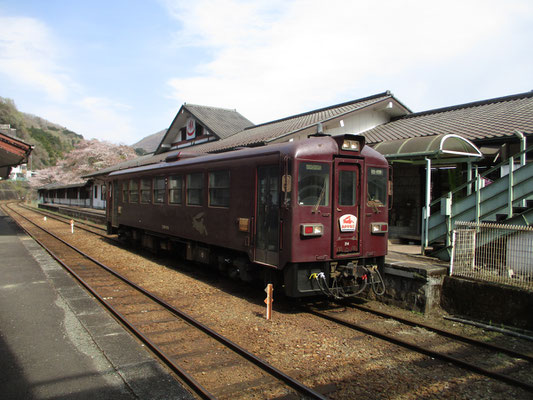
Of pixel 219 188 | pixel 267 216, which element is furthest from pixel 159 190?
pixel 267 216

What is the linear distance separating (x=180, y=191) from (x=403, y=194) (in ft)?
24.5

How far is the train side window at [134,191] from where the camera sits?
12.8 m

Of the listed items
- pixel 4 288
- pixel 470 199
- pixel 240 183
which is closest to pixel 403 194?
pixel 470 199

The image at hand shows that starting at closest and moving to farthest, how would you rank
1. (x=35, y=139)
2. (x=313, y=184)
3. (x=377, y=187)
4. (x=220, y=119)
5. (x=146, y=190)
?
(x=313, y=184)
(x=377, y=187)
(x=146, y=190)
(x=220, y=119)
(x=35, y=139)

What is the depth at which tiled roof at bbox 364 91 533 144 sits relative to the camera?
11.1 meters

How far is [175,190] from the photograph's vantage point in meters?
10.1

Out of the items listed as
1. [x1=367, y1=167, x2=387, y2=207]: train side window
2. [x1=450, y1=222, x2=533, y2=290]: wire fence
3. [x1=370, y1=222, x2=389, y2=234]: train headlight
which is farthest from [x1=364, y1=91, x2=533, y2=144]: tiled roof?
[x1=370, y1=222, x2=389, y2=234]: train headlight

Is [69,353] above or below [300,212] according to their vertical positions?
below

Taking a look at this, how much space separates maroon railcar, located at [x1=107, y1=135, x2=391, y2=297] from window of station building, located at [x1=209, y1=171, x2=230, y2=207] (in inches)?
0.8

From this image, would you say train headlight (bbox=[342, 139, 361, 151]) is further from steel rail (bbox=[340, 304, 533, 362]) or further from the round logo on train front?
steel rail (bbox=[340, 304, 533, 362])

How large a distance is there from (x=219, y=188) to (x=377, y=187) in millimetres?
3102

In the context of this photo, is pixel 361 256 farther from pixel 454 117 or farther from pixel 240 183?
pixel 454 117

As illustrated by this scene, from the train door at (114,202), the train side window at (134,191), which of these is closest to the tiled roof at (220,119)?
the train door at (114,202)

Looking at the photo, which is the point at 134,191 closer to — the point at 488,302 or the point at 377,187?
the point at 377,187
